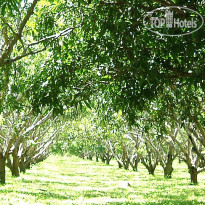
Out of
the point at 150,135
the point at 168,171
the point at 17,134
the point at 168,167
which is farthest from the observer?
the point at 168,171

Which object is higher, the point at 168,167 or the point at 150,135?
the point at 150,135

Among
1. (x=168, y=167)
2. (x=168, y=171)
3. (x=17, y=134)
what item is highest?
(x=17, y=134)

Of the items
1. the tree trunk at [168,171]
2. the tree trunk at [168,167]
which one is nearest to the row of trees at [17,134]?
the tree trunk at [168,167]

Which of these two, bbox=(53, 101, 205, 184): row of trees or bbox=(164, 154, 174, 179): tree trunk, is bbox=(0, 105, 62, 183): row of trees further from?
bbox=(164, 154, 174, 179): tree trunk

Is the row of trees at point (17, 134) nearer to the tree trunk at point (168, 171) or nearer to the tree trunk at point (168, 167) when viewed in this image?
the tree trunk at point (168, 167)

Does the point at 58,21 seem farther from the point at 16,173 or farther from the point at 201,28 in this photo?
the point at 16,173

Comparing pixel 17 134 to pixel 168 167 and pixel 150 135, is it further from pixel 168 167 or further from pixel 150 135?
pixel 168 167

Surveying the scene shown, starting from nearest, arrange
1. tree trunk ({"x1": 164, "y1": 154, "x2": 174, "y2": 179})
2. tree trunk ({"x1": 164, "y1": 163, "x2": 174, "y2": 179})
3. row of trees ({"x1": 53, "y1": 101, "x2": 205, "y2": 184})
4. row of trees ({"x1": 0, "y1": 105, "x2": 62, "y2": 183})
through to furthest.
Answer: row of trees ({"x1": 53, "y1": 101, "x2": 205, "y2": 184})
row of trees ({"x1": 0, "y1": 105, "x2": 62, "y2": 183})
tree trunk ({"x1": 164, "y1": 154, "x2": 174, "y2": 179})
tree trunk ({"x1": 164, "y1": 163, "x2": 174, "y2": 179})

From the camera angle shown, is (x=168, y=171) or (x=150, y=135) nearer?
(x=150, y=135)

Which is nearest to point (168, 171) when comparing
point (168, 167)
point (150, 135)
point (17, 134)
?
point (168, 167)

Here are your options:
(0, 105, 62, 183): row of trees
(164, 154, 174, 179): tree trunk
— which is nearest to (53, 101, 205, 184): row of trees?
(164, 154, 174, 179): tree trunk

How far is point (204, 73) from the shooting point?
4.61 metres

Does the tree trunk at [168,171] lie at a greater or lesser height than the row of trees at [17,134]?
lesser

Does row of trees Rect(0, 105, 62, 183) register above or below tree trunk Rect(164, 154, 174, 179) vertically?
above
